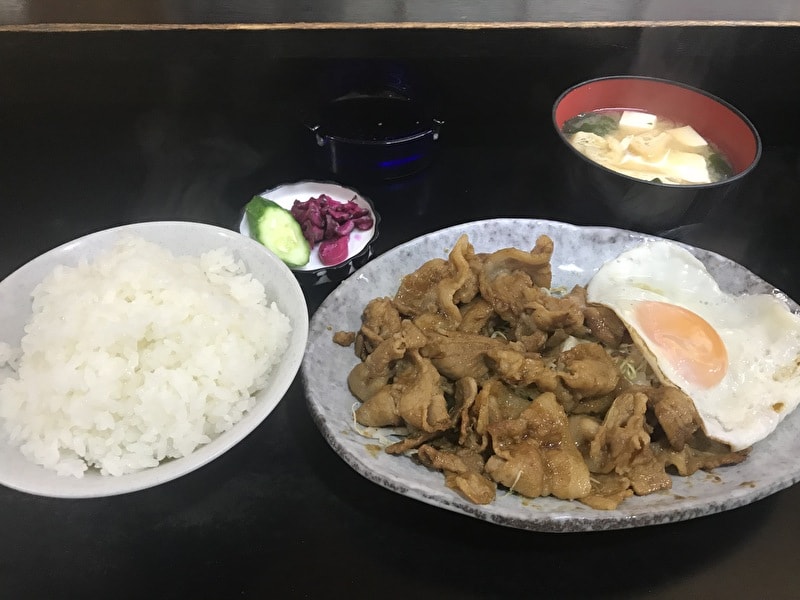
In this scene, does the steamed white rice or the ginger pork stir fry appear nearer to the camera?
the steamed white rice

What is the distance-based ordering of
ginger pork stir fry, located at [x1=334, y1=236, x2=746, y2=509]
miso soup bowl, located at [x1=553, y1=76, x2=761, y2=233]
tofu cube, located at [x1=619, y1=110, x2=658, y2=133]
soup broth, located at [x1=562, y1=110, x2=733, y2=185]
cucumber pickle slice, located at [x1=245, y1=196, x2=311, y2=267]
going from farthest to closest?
tofu cube, located at [x1=619, y1=110, x2=658, y2=133], soup broth, located at [x1=562, y1=110, x2=733, y2=185], cucumber pickle slice, located at [x1=245, y1=196, x2=311, y2=267], miso soup bowl, located at [x1=553, y1=76, x2=761, y2=233], ginger pork stir fry, located at [x1=334, y1=236, x2=746, y2=509]

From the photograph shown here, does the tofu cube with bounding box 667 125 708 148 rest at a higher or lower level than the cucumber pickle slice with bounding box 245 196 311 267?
higher

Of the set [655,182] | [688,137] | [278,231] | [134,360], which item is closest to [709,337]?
[655,182]

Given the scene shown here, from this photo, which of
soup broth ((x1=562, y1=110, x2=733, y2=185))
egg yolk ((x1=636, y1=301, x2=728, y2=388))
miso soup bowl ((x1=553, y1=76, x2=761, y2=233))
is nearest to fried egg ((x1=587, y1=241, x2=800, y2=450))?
egg yolk ((x1=636, y1=301, x2=728, y2=388))

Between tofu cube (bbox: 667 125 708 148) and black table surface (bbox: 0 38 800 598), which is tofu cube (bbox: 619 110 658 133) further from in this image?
black table surface (bbox: 0 38 800 598)

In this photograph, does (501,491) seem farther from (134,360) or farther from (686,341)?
(134,360)

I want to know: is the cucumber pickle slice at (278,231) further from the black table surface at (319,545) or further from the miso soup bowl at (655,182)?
the miso soup bowl at (655,182)
